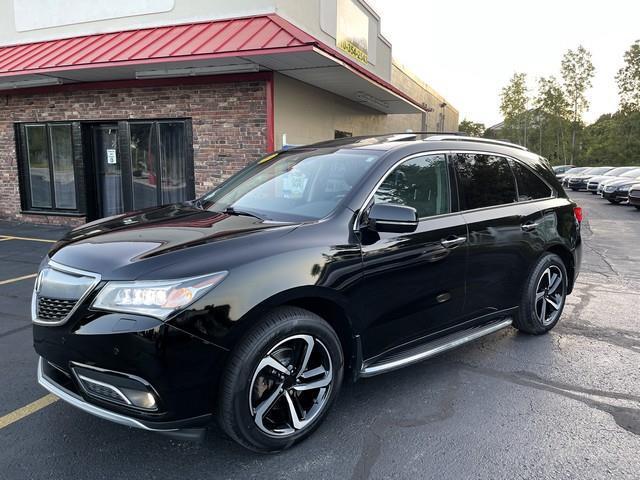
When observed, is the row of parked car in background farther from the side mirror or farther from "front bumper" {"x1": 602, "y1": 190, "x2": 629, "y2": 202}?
the side mirror

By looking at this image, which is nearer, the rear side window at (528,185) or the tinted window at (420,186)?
the tinted window at (420,186)

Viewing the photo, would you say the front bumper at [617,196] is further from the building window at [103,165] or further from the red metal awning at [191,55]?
the building window at [103,165]

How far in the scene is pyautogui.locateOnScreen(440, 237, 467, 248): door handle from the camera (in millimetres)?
3501

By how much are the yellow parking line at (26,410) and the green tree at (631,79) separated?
5295cm

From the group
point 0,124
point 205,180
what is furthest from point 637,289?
point 0,124

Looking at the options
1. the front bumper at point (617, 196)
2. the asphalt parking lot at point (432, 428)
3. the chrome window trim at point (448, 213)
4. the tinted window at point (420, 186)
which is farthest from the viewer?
the front bumper at point (617, 196)

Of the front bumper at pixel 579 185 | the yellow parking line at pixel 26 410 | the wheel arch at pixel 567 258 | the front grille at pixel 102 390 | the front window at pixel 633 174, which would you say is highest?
the front window at pixel 633 174

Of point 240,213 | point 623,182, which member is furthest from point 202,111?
point 623,182

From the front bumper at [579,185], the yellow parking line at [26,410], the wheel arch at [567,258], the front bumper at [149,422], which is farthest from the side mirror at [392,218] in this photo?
the front bumper at [579,185]

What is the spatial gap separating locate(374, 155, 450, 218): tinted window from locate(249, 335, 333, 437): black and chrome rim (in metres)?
1.10

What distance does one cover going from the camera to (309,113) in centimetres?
1069

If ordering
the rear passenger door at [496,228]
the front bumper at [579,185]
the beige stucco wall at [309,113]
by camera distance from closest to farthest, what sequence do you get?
the rear passenger door at [496,228] < the beige stucco wall at [309,113] < the front bumper at [579,185]

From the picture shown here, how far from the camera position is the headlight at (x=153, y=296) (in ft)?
7.72

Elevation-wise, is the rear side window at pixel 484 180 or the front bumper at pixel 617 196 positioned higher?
the rear side window at pixel 484 180
